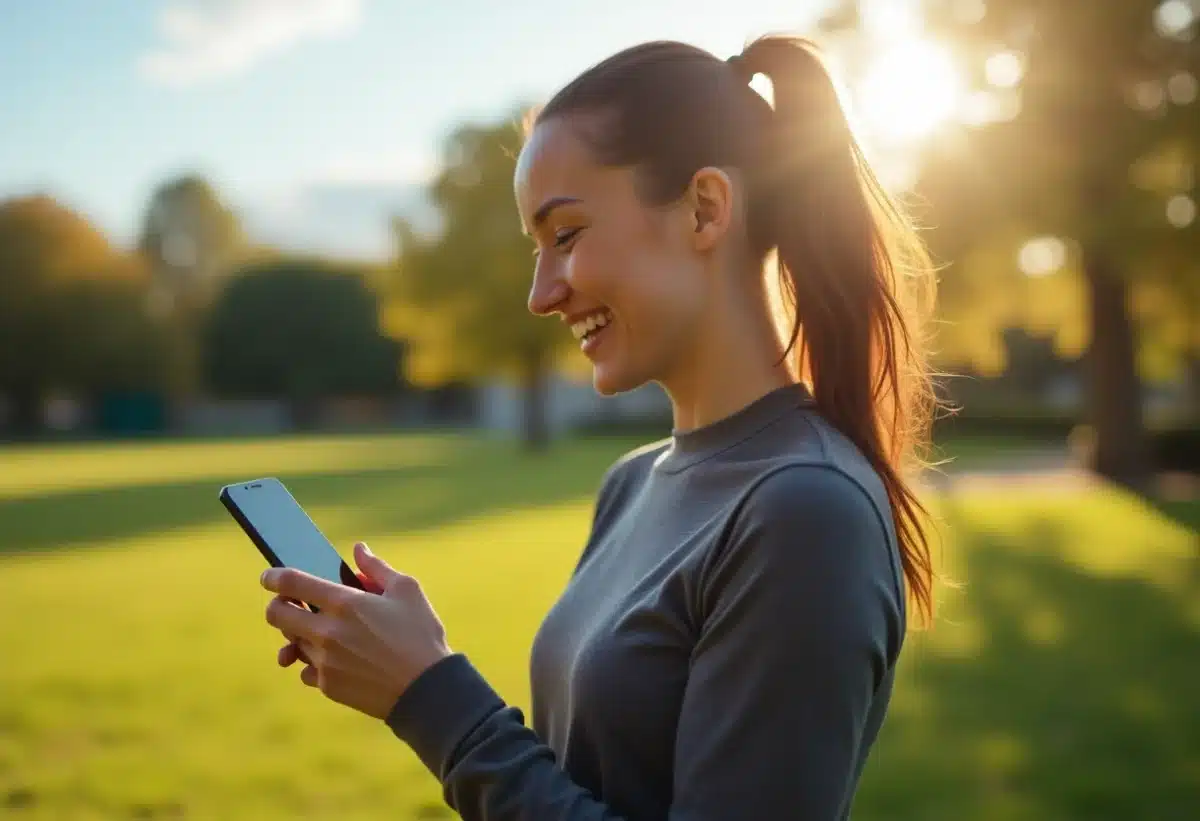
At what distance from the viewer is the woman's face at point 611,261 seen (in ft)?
5.73

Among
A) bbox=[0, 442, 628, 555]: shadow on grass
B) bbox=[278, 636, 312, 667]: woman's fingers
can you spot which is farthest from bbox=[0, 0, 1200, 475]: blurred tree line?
bbox=[0, 442, 628, 555]: shadow on grass

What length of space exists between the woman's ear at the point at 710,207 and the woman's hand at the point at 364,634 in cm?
65

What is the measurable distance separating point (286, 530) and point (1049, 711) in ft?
20.1

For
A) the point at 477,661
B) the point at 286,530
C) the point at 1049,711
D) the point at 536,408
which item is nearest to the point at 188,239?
the point at 536,408

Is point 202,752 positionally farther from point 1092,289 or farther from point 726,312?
point 1092,289

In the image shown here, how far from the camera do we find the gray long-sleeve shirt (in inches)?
54.8

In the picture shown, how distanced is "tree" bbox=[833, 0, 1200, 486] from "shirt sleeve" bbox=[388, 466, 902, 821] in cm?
1753

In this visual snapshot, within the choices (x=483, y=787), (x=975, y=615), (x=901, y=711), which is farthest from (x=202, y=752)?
(x=975, y=615)

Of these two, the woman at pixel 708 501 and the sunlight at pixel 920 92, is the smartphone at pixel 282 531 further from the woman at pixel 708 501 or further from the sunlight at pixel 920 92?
the sunlight at pixel 920 92

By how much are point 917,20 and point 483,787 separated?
833 inches

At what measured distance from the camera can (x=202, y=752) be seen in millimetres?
6312

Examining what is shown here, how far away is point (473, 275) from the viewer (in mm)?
40750

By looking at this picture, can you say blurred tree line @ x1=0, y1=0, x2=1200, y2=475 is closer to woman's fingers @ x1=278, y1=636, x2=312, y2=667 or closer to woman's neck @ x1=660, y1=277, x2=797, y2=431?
woman's neck @ x1=660, y1=277, x2=797, y2=431

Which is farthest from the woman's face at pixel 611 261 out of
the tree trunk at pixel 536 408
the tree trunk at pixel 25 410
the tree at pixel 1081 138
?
the tree trunk at pixel 25 410
